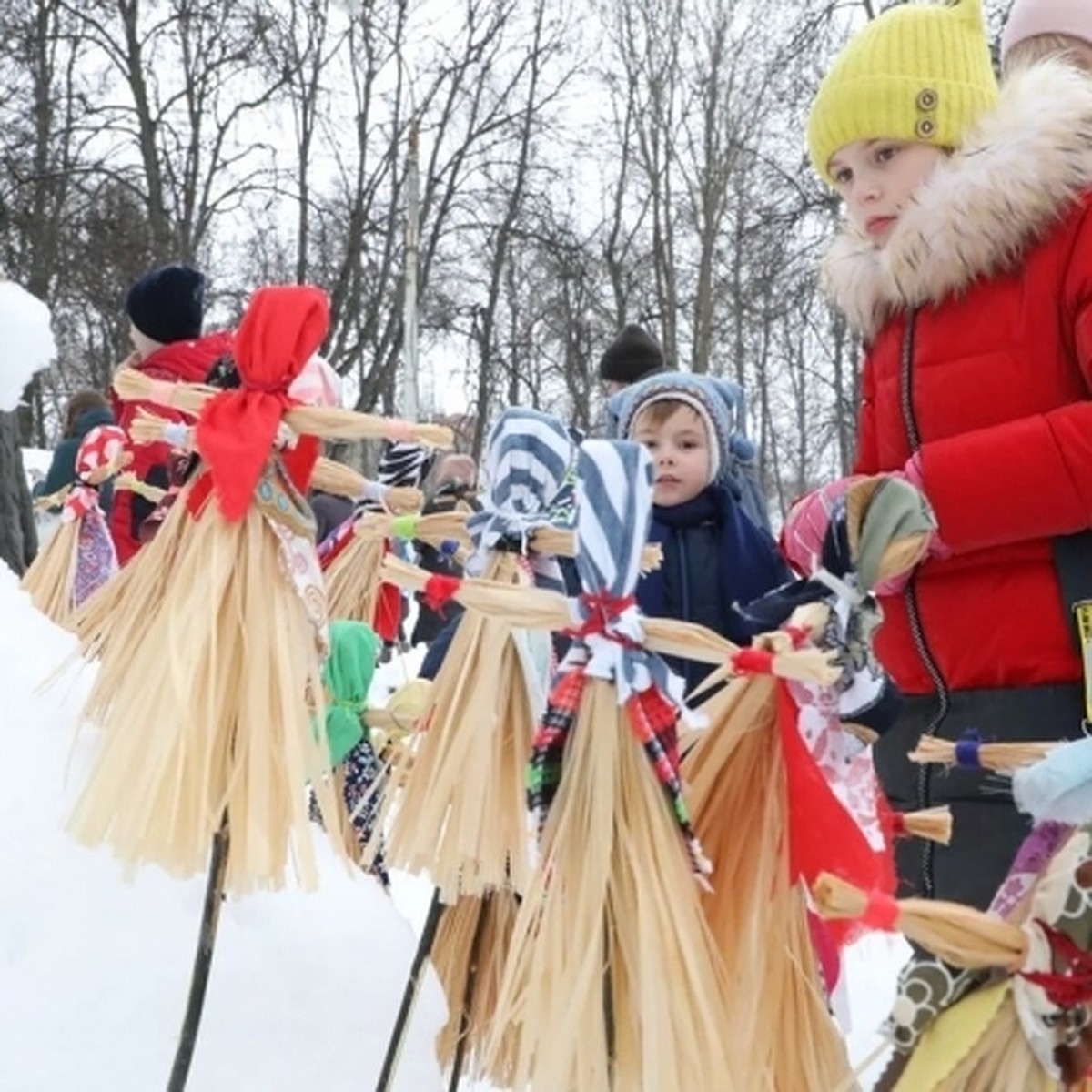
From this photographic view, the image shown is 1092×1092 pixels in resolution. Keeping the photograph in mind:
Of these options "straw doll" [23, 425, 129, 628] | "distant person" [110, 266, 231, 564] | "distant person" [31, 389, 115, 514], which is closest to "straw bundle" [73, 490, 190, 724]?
"distant person" [110, 266, 231, 564]

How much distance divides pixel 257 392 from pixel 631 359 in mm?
2996

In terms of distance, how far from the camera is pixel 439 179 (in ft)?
45.1

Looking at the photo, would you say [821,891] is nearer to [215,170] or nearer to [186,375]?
[186,375]

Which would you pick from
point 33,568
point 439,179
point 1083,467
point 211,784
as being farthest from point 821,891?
point 439,179

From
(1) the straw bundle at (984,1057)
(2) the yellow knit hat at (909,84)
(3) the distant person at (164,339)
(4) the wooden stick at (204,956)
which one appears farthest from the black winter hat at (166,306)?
(1) the straw bundle at (984,1057)

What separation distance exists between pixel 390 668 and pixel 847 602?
531cm

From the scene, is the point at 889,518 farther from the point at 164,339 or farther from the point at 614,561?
the point at 164,339

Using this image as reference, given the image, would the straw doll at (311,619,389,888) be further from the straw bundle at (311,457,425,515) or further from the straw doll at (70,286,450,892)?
the straw doll at (70,286,450,892)

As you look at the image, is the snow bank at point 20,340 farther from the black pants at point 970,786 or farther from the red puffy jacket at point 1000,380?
the black pants at point 970,786

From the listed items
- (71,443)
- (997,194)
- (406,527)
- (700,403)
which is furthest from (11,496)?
(997,194)

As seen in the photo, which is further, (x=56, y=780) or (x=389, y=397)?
(x=389, y=397)

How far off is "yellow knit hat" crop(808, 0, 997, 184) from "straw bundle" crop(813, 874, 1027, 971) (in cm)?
105

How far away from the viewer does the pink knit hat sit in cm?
170

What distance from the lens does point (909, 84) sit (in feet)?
5.04
